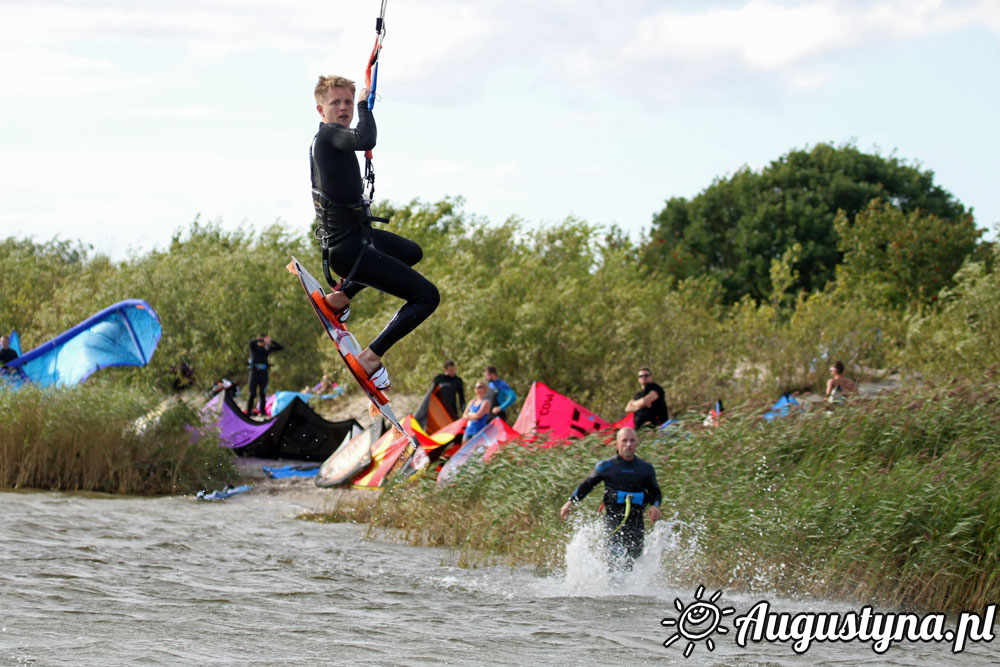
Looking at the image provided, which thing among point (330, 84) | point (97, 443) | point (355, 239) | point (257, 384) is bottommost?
point (97, 443)

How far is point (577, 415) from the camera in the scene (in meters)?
16.3

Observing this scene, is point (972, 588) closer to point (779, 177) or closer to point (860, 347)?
point (860, 347)

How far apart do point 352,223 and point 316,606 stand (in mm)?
4492

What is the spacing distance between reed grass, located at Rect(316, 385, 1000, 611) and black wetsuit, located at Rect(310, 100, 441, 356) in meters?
4.77

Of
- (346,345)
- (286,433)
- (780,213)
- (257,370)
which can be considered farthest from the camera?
(780,213)

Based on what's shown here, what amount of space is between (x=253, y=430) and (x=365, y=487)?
10.4 ft

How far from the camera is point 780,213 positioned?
43312mm

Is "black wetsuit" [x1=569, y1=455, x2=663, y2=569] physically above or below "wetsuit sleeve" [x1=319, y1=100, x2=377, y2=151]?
below

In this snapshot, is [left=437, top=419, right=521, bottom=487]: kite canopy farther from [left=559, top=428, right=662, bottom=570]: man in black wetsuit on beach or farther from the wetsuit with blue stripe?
[left=559, top=428, right=662, bottom=570]: man in black wetsuit on beach

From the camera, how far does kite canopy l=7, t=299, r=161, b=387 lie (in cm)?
1980

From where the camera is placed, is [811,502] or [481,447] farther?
[481,447]

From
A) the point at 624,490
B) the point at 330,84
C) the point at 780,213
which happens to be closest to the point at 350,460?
the point at 624,490

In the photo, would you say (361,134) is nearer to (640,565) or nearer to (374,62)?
(374,62)

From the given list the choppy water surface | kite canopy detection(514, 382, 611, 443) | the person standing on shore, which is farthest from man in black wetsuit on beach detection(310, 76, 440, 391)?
kite canopy detection(514, 382, 611, 443)
